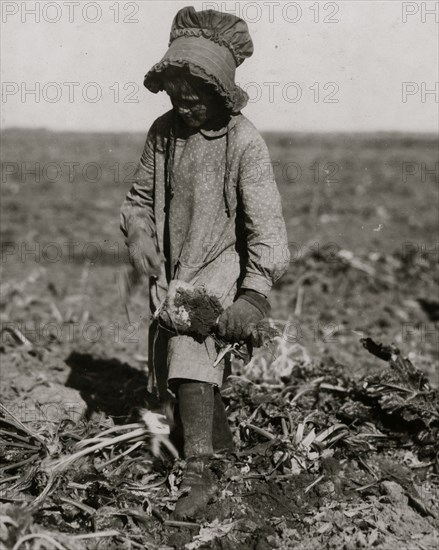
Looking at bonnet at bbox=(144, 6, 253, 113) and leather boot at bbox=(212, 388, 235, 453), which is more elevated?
bonnet at bbox=(144, 6, 253, 113)

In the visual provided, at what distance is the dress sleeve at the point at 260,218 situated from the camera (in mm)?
3277

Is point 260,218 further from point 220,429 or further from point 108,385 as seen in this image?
point 108,385

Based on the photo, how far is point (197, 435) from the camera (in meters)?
3.39

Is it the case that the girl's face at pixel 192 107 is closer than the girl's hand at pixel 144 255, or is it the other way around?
the girl's face at pixel 192 107

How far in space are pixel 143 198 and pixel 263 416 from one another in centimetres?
130

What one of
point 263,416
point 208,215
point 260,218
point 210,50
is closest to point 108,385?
point 263,416

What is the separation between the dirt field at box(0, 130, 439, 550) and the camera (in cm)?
319

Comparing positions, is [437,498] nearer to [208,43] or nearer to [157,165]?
[157,165]

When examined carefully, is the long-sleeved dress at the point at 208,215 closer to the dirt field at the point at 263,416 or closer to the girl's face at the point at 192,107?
the girl's face at the point at 192,107

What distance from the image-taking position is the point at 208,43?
3176 mm

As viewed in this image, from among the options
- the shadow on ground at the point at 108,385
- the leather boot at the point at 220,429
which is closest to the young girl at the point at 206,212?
the leather boot at the point at 220,429

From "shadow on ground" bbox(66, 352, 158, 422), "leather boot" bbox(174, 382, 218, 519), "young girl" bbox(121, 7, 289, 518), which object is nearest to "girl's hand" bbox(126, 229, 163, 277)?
"young girl" bbox(121, 7, 289, 518)

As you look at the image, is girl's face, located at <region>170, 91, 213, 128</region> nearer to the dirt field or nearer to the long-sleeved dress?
the long-sleeved dress

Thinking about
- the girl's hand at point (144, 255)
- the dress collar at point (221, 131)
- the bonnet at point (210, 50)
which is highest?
the bonnet at point (210, 50)
